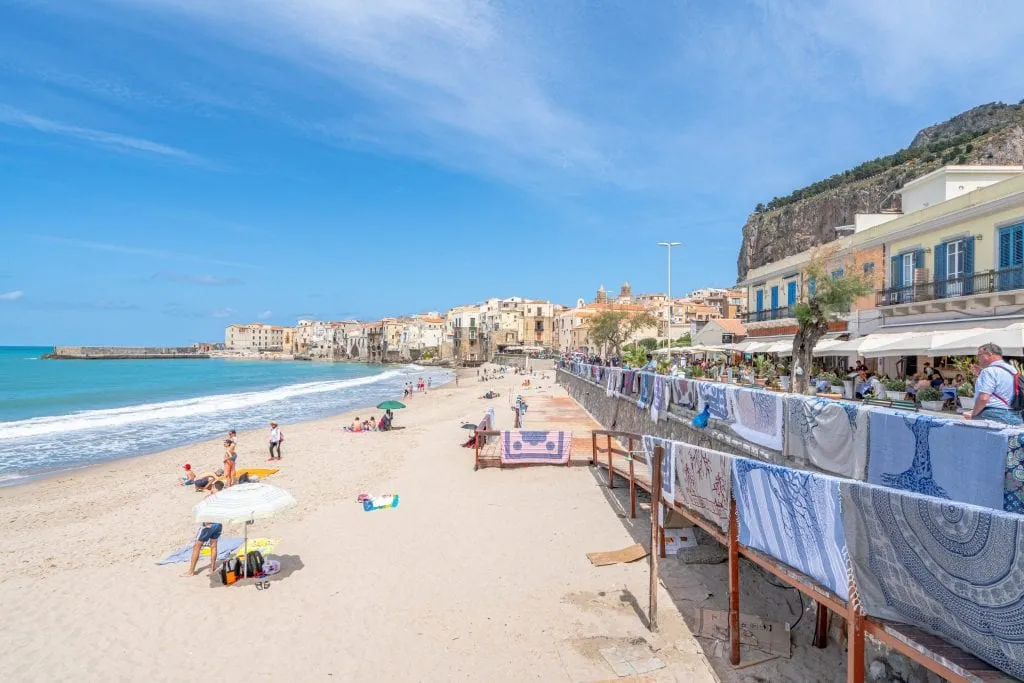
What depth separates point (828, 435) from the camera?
A: 698 cm

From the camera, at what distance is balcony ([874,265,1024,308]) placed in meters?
14.6

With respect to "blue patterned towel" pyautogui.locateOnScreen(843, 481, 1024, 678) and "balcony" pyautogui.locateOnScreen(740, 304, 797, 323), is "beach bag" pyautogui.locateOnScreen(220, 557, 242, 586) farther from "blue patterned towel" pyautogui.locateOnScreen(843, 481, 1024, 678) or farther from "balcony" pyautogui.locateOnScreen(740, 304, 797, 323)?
"balcony" pyautogui.locateOnScreen(740, 304, 797, 323)

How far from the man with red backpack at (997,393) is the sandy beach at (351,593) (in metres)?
3.86

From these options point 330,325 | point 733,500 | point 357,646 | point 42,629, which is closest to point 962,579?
point 733,500

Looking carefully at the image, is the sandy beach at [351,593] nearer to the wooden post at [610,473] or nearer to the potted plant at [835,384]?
the wooden post at [610,473]

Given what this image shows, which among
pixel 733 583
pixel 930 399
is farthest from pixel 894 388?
pixel 733 583

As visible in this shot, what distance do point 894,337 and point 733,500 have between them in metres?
12.7

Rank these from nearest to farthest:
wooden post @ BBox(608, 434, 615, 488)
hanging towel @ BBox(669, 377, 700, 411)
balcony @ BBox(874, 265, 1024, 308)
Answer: hanging towel @ BBox(669, 377, 700, 411)
wooden post @ BBox(608, 434, 615, 488)
balcony @ BBox(874, 265, 1024, 308)

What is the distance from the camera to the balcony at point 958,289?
14.6 meters

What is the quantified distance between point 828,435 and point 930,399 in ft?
20.4

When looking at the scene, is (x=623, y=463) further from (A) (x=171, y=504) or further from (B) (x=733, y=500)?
(A) (x=171, y=504)

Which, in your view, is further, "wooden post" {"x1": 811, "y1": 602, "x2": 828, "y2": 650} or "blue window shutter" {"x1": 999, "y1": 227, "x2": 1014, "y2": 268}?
"blue window shutter" {"x1": 999, "y1": 227, "x2": 1014, "y2": 268}

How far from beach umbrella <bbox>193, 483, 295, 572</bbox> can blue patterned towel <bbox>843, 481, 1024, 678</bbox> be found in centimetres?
759

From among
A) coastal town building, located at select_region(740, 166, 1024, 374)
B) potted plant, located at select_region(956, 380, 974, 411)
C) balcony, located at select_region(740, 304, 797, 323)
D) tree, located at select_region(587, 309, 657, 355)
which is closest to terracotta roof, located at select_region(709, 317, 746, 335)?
balcony, located at select_region(740, 304, 797, 323)
